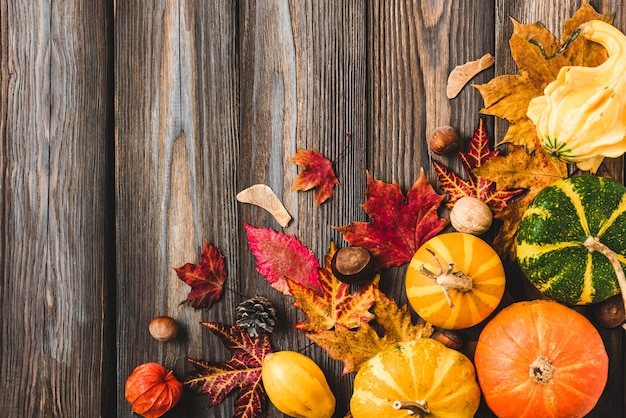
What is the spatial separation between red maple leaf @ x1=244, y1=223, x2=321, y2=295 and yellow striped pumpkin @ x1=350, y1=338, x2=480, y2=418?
0.28 metres

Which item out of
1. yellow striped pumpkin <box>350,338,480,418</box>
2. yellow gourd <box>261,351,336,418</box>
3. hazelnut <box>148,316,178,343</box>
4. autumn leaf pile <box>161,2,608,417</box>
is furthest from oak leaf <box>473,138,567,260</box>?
hazelnut <box>148,316,178,343</box>

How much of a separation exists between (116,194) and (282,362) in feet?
2.04

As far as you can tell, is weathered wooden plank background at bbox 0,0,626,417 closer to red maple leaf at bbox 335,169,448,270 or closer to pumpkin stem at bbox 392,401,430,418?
red maple leaf at bbox 335,169,448,270

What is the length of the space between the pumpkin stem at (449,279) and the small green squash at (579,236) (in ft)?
0.52

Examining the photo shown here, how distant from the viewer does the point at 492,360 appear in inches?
49.0

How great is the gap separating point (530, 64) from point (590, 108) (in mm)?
189

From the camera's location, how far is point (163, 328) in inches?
57.3

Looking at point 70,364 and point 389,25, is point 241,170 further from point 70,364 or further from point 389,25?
point 70,364

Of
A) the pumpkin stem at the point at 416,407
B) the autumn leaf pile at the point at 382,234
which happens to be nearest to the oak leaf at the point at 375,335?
the autumn leaf pile at the point at 382,234

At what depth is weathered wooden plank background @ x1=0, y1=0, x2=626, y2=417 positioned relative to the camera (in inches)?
57.0

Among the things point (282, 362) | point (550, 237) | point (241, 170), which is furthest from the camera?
point (241, 170)

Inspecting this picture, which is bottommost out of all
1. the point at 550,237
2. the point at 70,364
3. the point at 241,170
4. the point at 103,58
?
the point at 70,364

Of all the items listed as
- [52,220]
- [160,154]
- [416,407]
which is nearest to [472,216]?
[416,407]

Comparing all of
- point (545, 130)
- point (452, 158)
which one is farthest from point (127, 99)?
point (545, 130)
